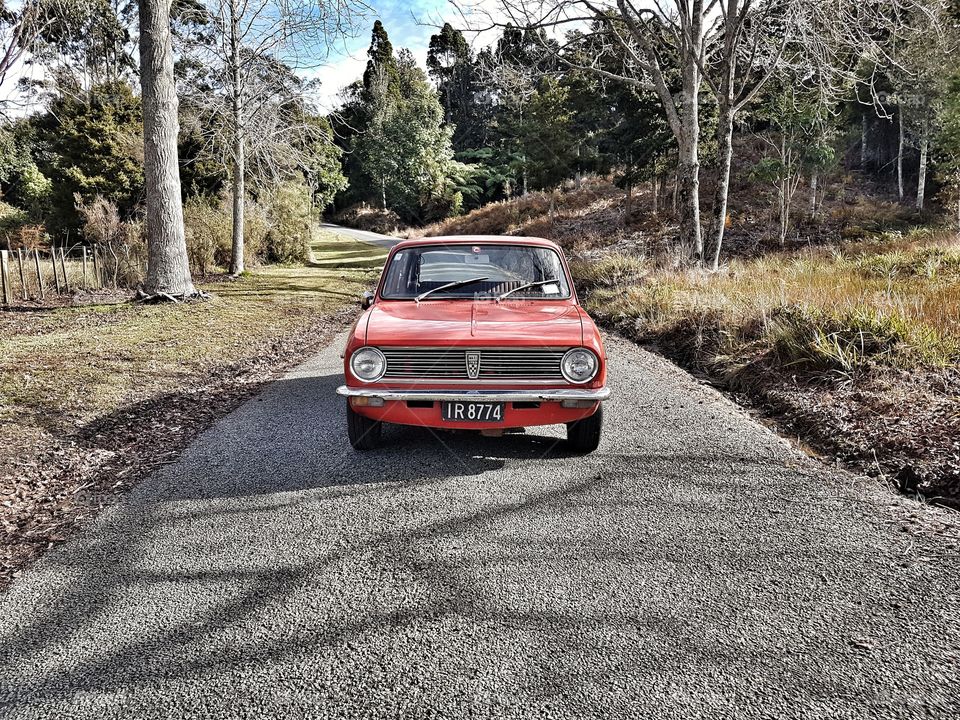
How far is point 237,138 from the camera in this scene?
17406 mm

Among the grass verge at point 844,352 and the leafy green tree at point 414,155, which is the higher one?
the leafy green tree at point 414,155

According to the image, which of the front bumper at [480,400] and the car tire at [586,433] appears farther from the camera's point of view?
the car tire at [586,433]

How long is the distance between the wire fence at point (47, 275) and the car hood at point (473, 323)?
36.1 feet

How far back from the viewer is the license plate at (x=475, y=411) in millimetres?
3867

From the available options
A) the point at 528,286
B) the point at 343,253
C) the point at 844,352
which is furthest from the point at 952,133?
the point at 343,253

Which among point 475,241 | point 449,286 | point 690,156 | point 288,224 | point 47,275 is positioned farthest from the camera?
point 288,224

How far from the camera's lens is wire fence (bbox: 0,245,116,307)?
11602mm

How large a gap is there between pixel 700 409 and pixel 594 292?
792 centimetres

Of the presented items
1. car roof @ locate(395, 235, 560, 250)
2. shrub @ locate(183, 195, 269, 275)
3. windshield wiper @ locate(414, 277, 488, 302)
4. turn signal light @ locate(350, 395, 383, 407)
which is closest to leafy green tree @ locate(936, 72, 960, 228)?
car roof @ locate(395, 235, 560, 250)

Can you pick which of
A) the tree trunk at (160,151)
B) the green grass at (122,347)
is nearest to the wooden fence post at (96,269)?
the green grass at (122,347)

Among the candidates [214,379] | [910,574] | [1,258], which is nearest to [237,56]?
[1,258]

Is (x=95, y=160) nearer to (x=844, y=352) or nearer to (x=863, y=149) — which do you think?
(x=844, y=352)

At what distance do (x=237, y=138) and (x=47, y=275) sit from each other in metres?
7.12

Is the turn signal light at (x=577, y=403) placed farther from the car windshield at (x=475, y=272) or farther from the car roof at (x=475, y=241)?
the car roof at (x=475, y=241)
